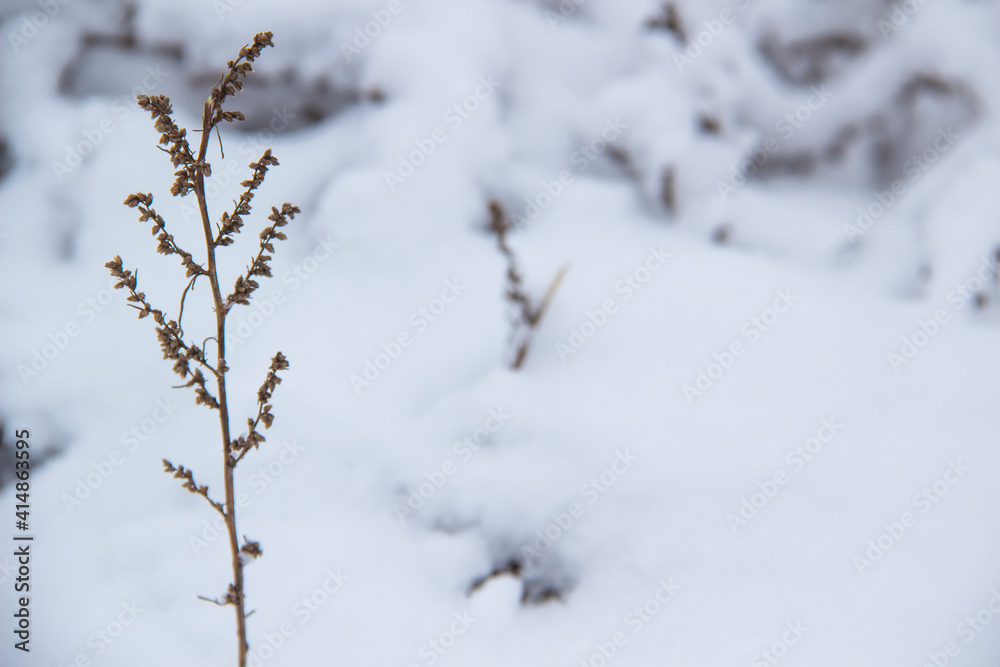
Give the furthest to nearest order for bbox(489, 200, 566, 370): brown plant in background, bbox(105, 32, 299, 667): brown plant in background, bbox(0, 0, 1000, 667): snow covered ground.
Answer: bbox(489, 200, 566, 370): brown plant in background < bbox(0, 0, 1000, 667): snow covered ground < bbox(105, 32, 299, 667): brown plant in background

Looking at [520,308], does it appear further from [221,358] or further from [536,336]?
[221,358]

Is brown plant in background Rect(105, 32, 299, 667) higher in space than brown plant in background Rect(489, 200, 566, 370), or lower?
lower

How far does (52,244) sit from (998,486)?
8.76ft

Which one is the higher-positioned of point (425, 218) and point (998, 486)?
point (425, 218)

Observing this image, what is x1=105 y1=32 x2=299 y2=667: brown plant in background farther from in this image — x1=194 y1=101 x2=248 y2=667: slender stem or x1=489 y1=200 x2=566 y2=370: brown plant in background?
x1=489 y1=200 x2=566 y2=370: brown plant in background

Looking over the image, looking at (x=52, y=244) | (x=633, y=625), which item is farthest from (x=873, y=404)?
(x=52, y=244)

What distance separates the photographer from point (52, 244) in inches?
75.2

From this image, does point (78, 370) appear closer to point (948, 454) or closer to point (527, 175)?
point (527, 175)

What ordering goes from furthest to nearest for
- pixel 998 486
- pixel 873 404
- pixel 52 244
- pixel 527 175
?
pixel 527 175 → pixel 52 244 → pixel 873 404 → pixel 998 486

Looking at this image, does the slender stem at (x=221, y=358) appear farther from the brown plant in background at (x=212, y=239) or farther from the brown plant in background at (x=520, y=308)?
the brown plant in background at (x=520, y=308)

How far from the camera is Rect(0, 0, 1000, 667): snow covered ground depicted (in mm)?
1362

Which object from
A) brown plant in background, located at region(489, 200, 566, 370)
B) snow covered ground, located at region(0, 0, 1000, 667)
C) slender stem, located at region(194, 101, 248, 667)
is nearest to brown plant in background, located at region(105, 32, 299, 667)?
slender stem, located at region(194, 101, 248, 667)

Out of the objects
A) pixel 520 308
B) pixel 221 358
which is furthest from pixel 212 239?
pixel 520 308

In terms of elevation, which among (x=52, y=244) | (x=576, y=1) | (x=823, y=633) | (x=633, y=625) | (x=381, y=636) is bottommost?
(x=823, y=633)
